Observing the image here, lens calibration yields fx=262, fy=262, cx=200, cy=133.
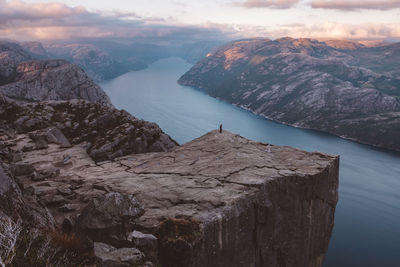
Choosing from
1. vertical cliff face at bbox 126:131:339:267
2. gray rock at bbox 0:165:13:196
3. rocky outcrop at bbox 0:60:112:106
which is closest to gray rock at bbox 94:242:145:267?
vertical cliff face at bbox 126:131:339:267

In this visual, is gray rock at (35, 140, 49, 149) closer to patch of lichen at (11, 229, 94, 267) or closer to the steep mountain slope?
patch of lichen at (11, 229, 94, 267)

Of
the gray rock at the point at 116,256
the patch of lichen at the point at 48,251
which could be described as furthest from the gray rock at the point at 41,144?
the gray rock at the point at 116,256

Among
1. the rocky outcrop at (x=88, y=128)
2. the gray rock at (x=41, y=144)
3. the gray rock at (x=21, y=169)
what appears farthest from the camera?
the rocky outcrop at (x=88, y=128)

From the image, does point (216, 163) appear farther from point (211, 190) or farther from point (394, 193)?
point (394, 193)

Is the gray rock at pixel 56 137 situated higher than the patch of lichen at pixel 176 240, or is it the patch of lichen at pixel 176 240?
the patch of lichen at pixel 176 240

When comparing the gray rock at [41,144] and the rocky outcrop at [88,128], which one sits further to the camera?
the rocky outcrop at [88,128]

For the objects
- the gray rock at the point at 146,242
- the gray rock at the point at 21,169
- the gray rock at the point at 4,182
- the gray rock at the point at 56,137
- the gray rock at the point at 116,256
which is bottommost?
the gray rock at the point at 56,137

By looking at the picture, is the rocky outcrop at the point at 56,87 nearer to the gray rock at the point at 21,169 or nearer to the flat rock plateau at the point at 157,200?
the flat rock plateau at the point at 157,200
